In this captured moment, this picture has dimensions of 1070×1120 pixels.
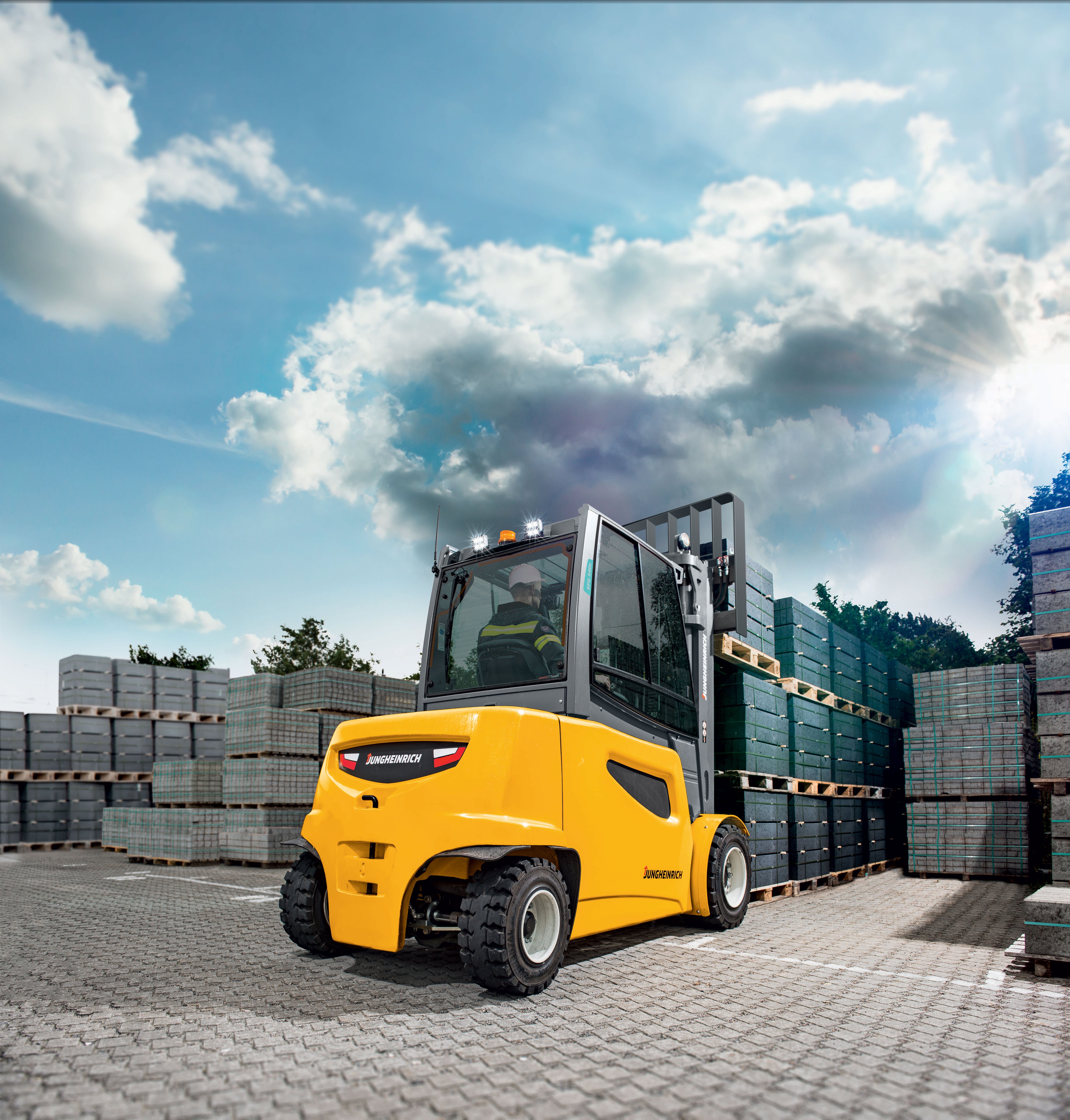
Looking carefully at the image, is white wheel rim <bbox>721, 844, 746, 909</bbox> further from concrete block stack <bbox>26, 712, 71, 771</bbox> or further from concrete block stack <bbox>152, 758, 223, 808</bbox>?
concrete block stack <bbox>26, 712, 71, 771</bbox>

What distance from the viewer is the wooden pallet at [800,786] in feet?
24.0

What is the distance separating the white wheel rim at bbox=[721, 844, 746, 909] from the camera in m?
6.03

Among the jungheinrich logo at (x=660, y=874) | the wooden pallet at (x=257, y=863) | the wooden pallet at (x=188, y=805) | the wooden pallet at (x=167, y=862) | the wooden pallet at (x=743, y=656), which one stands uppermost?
the wooden pallet at (x=743, y=656)

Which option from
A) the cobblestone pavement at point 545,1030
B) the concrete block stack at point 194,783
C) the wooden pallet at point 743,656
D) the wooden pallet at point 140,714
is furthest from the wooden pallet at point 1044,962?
the wooden pallet at point 140,714

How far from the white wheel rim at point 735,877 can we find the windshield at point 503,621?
2.50 metres

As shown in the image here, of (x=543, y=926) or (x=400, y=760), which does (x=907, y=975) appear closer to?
(x=543, y=926)

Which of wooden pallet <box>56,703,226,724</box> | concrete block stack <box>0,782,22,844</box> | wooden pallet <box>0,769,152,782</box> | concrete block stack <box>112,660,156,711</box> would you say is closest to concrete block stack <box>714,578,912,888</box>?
wooden pallet <box>56,703,226,724</box>

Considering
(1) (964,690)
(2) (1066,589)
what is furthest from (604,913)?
(1) (964,690)

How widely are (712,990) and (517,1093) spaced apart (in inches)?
67.8

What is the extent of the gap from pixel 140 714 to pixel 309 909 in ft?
41.7

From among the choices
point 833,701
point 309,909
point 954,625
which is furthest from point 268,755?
point 954,625

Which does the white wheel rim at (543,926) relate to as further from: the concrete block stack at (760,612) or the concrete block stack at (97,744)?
the concrete block stack at (97,744)

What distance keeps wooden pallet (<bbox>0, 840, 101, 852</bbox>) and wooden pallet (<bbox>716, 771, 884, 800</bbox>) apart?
503 inches

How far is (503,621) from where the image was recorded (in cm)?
495
